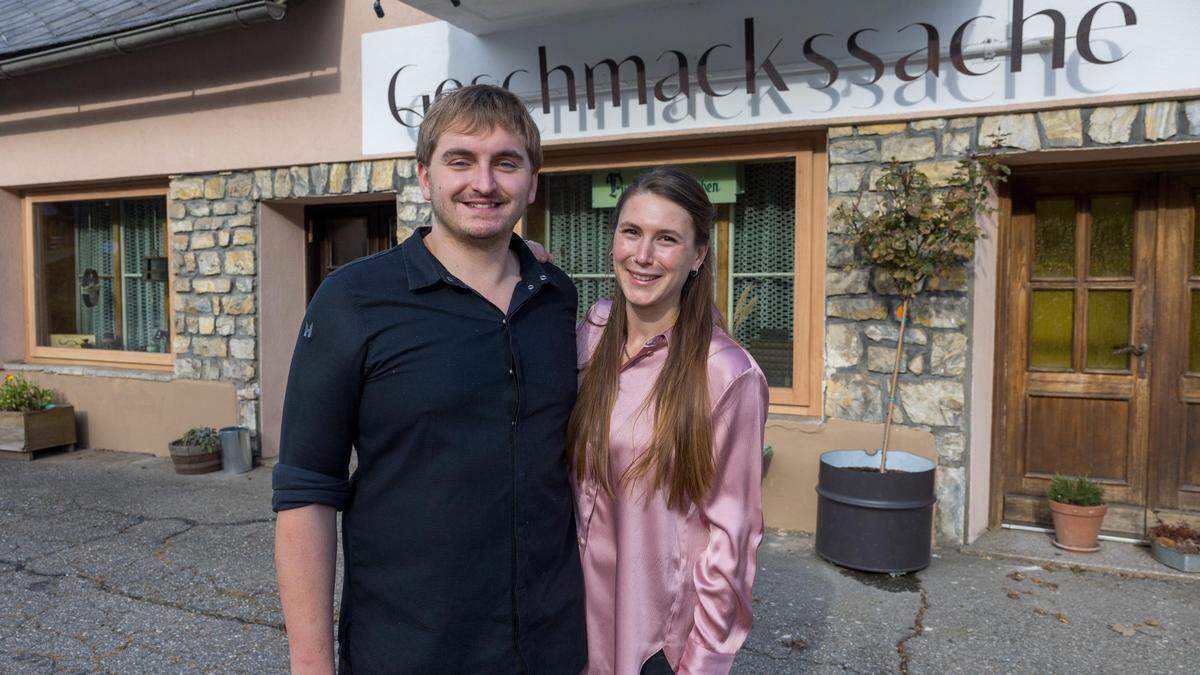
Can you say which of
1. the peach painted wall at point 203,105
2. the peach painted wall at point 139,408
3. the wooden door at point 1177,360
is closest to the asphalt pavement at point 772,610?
the wooden door at point 1177,360

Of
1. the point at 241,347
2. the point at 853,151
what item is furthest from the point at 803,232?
the point at 241,347

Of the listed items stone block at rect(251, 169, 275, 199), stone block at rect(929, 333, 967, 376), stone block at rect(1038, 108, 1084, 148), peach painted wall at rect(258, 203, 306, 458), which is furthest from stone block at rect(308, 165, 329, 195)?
stone block at rect(1038, 108, 1084, 148)

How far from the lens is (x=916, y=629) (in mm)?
3725

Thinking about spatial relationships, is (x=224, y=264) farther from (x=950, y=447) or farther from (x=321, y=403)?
(x=321, y=403)

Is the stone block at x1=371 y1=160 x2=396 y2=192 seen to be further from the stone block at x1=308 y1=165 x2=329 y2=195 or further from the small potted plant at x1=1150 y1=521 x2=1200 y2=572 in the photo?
the small potted plant at x1=1150 y1=521 x2=1200 y2=572

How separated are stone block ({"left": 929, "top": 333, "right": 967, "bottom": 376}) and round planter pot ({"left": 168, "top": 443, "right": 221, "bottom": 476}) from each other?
18.0 ft

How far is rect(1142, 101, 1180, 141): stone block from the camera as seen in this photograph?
4.14 m

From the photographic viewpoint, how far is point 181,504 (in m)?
5.76

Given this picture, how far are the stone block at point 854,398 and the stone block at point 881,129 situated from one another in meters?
1.34

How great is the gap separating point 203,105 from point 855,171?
5.35m

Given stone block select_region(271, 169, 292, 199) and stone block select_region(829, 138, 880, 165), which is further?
stone block select_region(271, 169, 292, 199)

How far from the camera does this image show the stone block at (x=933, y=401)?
4.66 meters

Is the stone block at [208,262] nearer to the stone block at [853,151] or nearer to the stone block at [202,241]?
the stone block at [202,241]

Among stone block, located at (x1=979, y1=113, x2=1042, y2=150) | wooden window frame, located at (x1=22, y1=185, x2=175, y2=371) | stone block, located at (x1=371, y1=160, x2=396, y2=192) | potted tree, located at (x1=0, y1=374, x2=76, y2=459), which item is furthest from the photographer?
wooden window frame, located at (x1=22, y1=185, x2=175, y2=371)
